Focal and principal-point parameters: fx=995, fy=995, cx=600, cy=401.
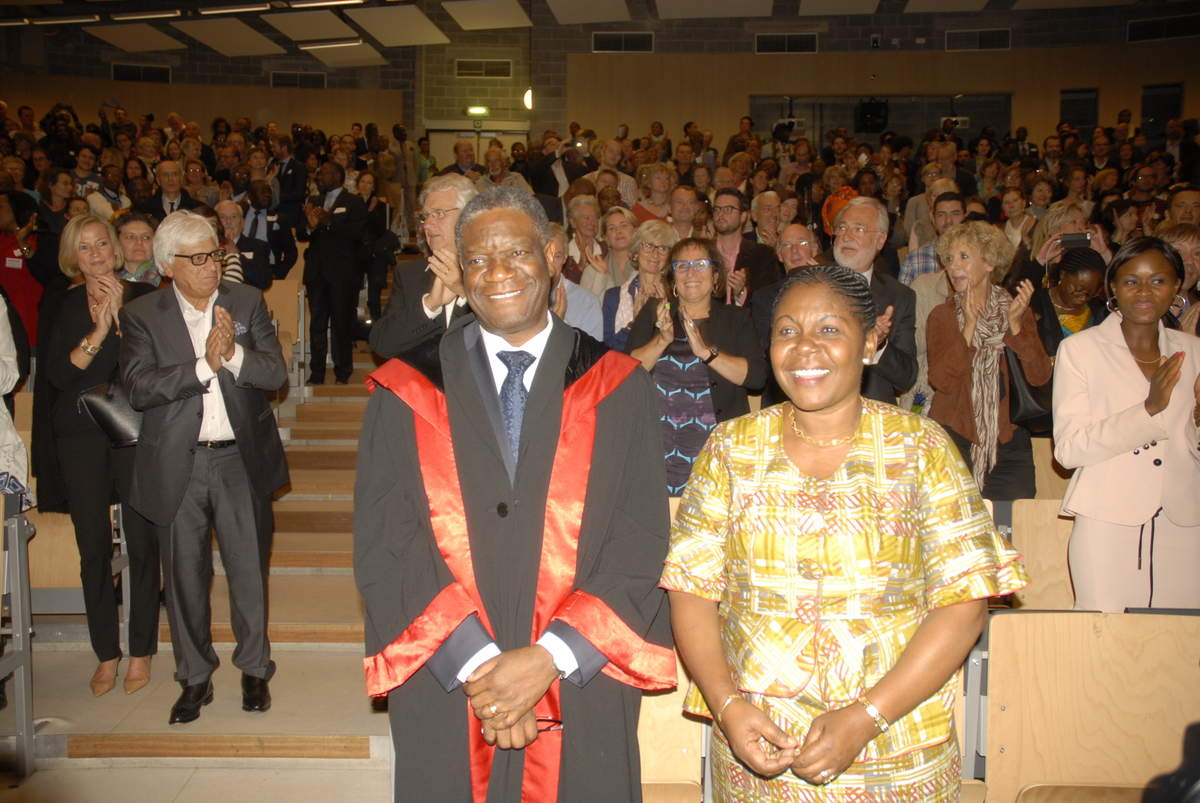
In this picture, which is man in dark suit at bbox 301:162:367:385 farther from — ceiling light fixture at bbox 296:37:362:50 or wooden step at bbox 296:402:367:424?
ceiling light fixture at bbox 296:37:362:50

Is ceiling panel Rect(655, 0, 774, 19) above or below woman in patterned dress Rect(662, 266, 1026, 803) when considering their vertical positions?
above

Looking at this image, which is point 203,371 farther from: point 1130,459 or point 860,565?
point 1130,459

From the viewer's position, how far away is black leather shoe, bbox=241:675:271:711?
155 inches

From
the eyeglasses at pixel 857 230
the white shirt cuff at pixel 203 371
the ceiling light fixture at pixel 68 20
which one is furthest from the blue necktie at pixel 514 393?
the ceiling light fixture at pixel 68 20

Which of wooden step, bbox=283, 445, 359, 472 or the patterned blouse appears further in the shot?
wooden step, bbox=283, 445, 359, 472

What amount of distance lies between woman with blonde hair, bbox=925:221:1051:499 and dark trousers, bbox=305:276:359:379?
15.2 feet

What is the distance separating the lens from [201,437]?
3727mm

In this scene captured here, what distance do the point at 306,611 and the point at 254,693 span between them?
2.78 feet

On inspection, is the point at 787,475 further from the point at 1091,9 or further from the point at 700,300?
the point at 1091,9

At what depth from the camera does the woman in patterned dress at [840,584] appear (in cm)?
188

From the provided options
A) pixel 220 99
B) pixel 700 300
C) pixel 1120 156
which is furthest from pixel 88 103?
pixel 700 300

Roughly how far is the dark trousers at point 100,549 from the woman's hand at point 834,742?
3079 millimetres

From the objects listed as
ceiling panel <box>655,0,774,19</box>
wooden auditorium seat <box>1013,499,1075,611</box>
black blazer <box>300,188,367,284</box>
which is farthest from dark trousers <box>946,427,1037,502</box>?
ceiling panel <box>655,0,774,19</box>

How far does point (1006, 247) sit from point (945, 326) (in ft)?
1.33
